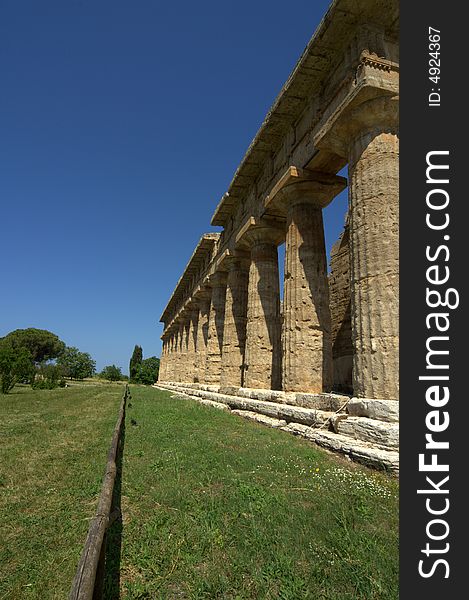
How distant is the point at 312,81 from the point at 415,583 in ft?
34.8

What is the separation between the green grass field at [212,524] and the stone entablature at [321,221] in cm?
264

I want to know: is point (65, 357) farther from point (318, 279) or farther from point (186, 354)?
point (318, 279)

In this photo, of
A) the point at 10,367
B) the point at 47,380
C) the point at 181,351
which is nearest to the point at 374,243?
the point at 10,367

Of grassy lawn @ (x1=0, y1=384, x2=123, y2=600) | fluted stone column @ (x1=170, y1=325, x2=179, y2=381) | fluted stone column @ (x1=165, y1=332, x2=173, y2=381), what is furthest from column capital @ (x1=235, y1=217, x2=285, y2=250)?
fluted stone column @ (x1=165, y1=332, x2=173, y2=381)

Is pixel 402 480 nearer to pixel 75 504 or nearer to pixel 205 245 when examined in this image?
pixel 75 504

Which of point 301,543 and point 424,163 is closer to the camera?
point 301,543

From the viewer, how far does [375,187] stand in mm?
7191

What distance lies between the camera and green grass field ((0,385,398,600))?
2621mm

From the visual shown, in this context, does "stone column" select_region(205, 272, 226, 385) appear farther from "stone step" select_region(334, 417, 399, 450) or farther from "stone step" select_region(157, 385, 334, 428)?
"stone step" select_region(334, 417, 399, 450)

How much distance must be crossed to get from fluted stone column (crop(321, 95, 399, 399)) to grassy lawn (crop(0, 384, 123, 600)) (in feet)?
16.0

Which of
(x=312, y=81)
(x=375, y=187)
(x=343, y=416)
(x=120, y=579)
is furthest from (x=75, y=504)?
(x=312, y=81)

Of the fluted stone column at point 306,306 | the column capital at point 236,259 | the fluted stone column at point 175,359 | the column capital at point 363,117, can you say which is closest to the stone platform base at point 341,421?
the fluted stone column at point 306,306

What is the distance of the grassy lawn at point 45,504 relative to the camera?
2824mm

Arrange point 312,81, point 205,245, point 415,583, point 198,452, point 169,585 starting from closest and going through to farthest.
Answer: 1. point 415,583
2. point 169,585
3. point 198,452
4. point 312,81
5. point 205,245
